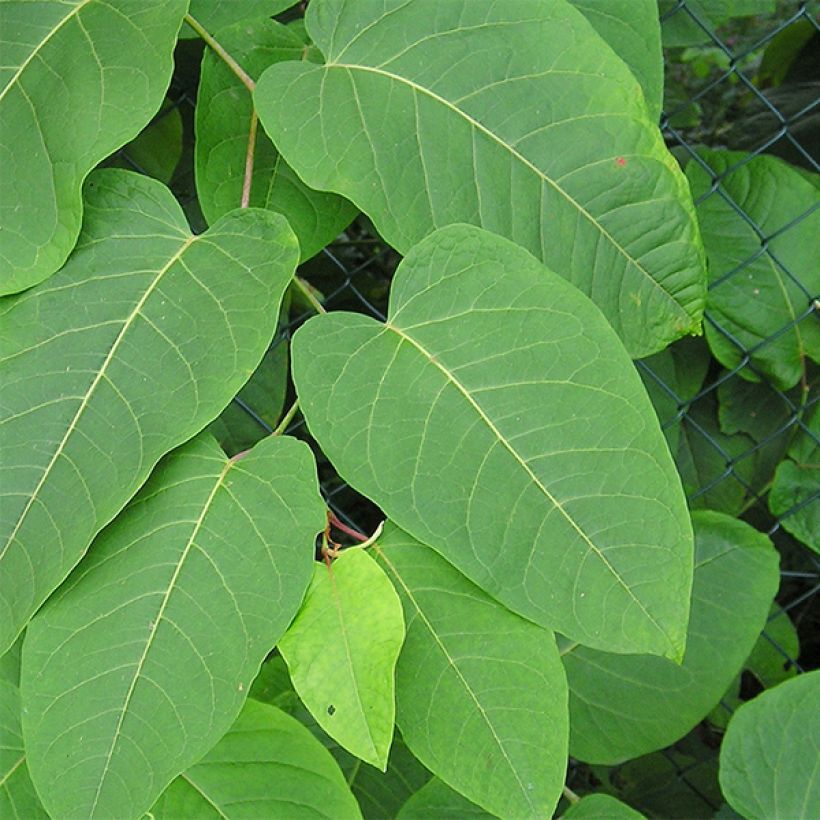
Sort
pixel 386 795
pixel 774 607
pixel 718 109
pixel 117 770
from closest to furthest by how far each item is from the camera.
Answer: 1. pixel 117 770
2. pixel 386 795
3. pixel 774 607
4. pixel 718 109

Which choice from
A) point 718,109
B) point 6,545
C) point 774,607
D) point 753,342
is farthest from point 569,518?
point 718,109

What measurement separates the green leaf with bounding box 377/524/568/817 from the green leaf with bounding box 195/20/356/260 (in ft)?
0.99

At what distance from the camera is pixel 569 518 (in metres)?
0.72

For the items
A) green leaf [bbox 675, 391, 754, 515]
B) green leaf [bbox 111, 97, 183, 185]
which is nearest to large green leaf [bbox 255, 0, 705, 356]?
green leaf [bbox 111, 97, 183, 185]

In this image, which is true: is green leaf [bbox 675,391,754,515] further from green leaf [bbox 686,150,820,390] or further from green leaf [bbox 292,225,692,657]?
green leaf [bbox 292,225,692,657]

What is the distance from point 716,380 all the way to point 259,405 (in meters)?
0.63

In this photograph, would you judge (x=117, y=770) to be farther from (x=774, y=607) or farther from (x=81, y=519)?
(x=774, y=607)

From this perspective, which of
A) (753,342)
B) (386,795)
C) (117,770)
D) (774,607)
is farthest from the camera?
(774,607)

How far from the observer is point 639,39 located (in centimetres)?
89

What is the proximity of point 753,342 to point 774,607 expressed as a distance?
405 millimetres

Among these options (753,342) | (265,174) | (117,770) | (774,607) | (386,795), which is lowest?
(774,607)

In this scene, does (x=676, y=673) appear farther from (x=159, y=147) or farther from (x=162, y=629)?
(x=159, y=147)

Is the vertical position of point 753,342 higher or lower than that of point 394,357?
lower

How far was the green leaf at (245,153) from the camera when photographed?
877 mm
